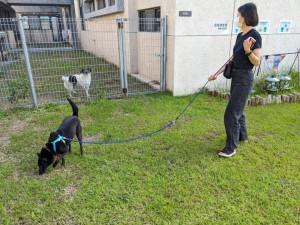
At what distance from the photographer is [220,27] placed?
5402 millimetres

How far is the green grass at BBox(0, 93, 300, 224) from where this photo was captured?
2211 mm

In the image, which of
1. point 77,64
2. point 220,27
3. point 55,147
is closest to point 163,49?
point 220,27

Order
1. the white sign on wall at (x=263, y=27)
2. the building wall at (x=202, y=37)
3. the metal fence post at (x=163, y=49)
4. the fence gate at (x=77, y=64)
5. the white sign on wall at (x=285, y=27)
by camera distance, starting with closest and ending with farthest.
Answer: the fence gate at (x=77, y=64), the building wall at (x=202, y=37), the metal fence post at (x=163, y=49), the white sign on wall at (x=263, y=27), the white sign on wall at (x=285, y=27)

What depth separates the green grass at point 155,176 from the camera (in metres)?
2.21

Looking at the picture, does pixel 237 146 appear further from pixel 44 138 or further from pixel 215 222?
pixel 44 138

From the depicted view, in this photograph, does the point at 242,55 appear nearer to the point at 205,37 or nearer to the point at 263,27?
the point at 205,37

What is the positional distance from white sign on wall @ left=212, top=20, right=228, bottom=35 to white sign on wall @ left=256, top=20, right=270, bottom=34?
0.94 meters

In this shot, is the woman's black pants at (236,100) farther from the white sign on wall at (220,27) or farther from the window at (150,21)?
the window at (150,21)

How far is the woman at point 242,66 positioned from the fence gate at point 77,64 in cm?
291

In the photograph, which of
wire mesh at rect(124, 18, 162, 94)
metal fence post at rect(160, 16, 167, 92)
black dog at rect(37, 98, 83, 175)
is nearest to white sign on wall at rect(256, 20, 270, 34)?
metal fence post at rect(160, 16, 167, 92)

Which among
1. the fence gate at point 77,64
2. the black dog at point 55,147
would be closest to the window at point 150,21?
the fence gate at point 77,64

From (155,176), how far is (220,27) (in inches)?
164

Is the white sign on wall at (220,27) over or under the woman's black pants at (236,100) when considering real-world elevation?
over

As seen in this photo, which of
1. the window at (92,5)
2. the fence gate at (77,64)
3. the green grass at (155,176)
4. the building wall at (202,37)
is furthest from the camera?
the window at (92,5)
